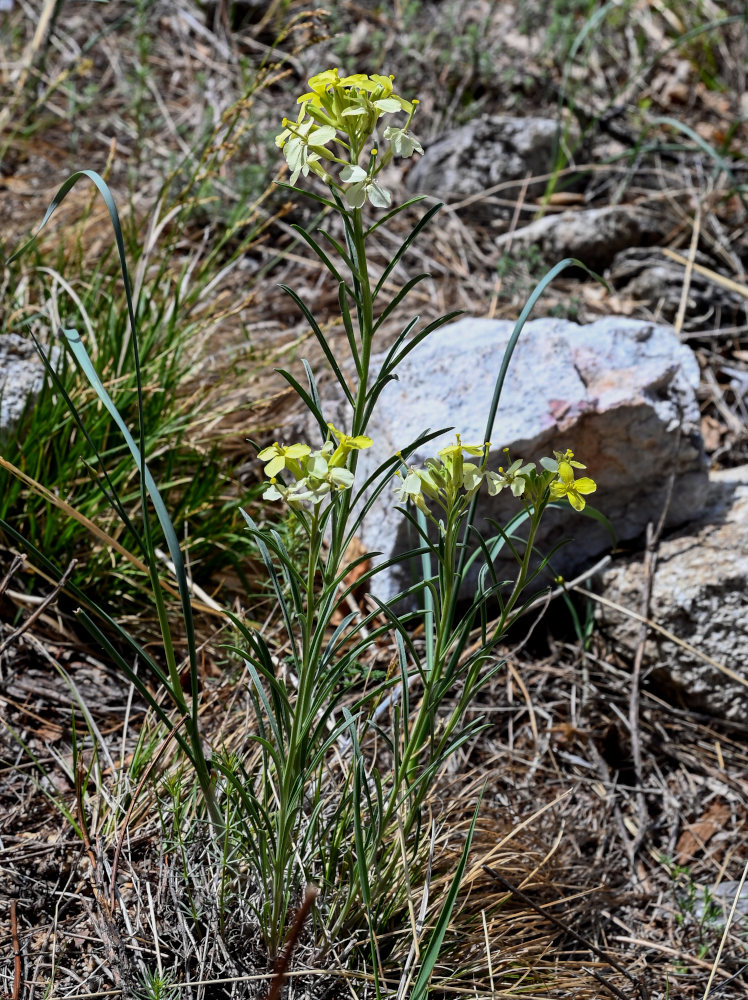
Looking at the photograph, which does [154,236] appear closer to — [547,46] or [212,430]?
[212,430]

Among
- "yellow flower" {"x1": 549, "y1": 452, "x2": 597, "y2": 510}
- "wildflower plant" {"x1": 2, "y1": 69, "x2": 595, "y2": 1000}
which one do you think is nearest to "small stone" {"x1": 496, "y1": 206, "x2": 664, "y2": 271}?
"wildflower plant" {"x1": 2, "y1": 69, "x2": 595, "y2": 1000}

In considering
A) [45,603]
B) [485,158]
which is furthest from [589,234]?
[45,603]

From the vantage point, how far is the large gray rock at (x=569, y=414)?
2076 mm

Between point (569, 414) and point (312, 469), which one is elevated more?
point (312, 469)

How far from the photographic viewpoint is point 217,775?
147cm

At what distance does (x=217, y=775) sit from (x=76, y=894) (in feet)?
0.94

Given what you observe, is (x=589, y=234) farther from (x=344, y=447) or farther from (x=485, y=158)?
(x=344, y=447)

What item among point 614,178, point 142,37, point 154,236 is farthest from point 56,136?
point 614,178

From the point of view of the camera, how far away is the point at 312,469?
0.96 meters

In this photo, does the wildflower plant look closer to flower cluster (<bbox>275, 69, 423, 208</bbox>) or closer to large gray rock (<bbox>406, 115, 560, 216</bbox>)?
flower cluster (<bbox>275, 69, 423, 208</bbox>)

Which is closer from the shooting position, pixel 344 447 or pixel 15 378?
pixel 344 447

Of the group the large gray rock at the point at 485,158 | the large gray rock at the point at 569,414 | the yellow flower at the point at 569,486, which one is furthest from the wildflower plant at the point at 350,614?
the large gray rock at the point at 485,158

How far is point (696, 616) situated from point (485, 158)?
2.12 m

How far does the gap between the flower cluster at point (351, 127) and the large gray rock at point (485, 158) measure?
7.92 feet
